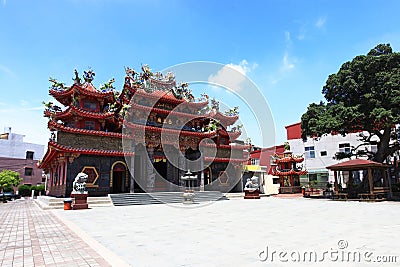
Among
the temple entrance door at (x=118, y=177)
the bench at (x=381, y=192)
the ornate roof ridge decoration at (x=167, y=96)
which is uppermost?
the ornate roof ridge decoration at (x=167, y=96)

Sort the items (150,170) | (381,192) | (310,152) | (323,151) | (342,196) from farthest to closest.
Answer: (310,152)
(323,151)
(150,170)
(342,196)
(381,192)

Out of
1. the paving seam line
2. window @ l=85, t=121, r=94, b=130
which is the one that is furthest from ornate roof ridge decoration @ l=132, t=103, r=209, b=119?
the paving seam line

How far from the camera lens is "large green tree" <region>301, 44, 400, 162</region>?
19672 mm

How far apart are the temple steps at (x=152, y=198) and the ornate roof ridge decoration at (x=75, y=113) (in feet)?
21.9

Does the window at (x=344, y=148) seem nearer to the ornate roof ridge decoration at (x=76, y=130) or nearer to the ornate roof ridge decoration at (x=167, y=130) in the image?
the ornate roof ridge decoration at (x=167, y=130)

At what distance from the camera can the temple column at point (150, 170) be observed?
2188cm

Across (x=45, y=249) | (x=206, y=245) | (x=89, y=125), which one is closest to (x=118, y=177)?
(x=89, y=125)

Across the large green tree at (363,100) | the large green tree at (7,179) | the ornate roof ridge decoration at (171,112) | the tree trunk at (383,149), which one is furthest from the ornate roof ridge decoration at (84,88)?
the large green tree at (7,179)

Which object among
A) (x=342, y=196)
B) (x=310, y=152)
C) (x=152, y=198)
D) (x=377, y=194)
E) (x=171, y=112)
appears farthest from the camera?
(x=310, y=152)

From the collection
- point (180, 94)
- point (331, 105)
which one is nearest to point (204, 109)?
point (180, 94)

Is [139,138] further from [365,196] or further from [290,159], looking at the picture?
[290,159]

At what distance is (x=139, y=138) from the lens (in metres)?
22.3

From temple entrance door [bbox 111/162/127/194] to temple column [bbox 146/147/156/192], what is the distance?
6.25 feet
